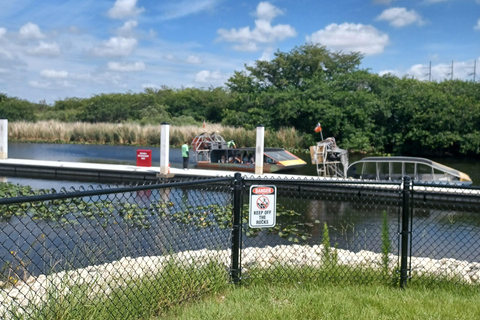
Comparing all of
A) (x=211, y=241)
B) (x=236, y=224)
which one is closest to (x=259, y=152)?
(x=211, y=241)

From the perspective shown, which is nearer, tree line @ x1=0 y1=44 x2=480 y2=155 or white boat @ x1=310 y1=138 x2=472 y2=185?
white boat @ x1=310 y1=138 x2=472 y2=185

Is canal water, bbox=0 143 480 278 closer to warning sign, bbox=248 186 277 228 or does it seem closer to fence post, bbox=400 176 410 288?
warning sign, bbox=248 186 277 228

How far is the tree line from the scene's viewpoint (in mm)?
39188

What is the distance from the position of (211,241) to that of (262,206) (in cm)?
86

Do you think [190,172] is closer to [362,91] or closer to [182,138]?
[182,138]

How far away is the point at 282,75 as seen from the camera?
190ft

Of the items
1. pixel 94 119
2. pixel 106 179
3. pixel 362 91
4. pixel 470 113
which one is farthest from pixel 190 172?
pixel 94 119

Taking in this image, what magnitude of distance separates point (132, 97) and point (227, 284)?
7525 cm

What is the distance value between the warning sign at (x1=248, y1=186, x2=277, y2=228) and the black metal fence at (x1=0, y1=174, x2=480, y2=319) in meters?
0.14

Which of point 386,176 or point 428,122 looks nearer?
point 386,176

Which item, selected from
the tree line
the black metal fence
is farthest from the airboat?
the tree line

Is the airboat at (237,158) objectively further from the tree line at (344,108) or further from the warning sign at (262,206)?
the tree line at (344,108)

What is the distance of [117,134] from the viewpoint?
1908 inches

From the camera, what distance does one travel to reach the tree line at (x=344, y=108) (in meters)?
39.2
